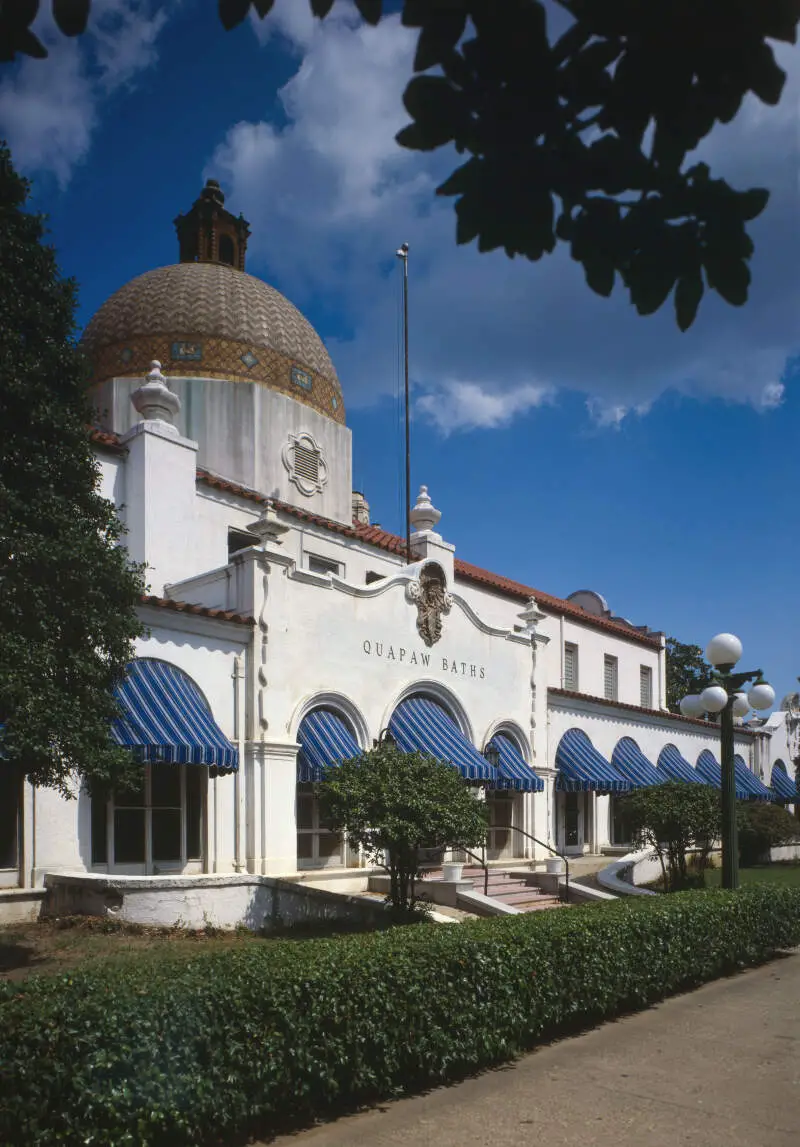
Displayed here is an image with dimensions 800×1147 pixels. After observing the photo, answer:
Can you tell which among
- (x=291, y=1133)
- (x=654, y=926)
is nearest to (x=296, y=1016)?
(x=291, y=1133)

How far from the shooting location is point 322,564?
80.8 feet

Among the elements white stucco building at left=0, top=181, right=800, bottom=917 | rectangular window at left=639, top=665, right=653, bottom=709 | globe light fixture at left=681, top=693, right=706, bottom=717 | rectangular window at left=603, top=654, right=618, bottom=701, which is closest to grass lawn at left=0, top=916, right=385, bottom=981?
white stucco building at left=0, top=181, right=800, bottom=917

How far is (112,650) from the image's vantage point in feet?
40.1

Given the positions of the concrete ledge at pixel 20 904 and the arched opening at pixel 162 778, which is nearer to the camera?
the concrete ledge at pixel 20 904

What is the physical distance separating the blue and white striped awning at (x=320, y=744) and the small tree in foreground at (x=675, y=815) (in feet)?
21.7

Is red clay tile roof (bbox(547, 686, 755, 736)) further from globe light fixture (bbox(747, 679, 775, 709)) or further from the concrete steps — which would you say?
globe light fixture (bbox(747, 679, 775, 709))

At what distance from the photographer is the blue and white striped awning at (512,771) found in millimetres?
22531

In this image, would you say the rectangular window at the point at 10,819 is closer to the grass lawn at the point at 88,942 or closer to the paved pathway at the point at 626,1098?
the grass lawn at the point at 88,942

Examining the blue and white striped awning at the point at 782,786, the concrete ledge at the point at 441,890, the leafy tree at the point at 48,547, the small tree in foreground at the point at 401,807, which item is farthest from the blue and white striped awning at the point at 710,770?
the leafy tree at the point at 48,547

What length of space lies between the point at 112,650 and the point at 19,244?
490 cm

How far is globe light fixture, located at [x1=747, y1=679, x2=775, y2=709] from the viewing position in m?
15.9

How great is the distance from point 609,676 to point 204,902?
2468cm

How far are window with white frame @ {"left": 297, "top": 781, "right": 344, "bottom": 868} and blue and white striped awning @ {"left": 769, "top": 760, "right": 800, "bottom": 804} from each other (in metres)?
28.0

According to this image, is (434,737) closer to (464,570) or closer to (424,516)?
(424,516)
